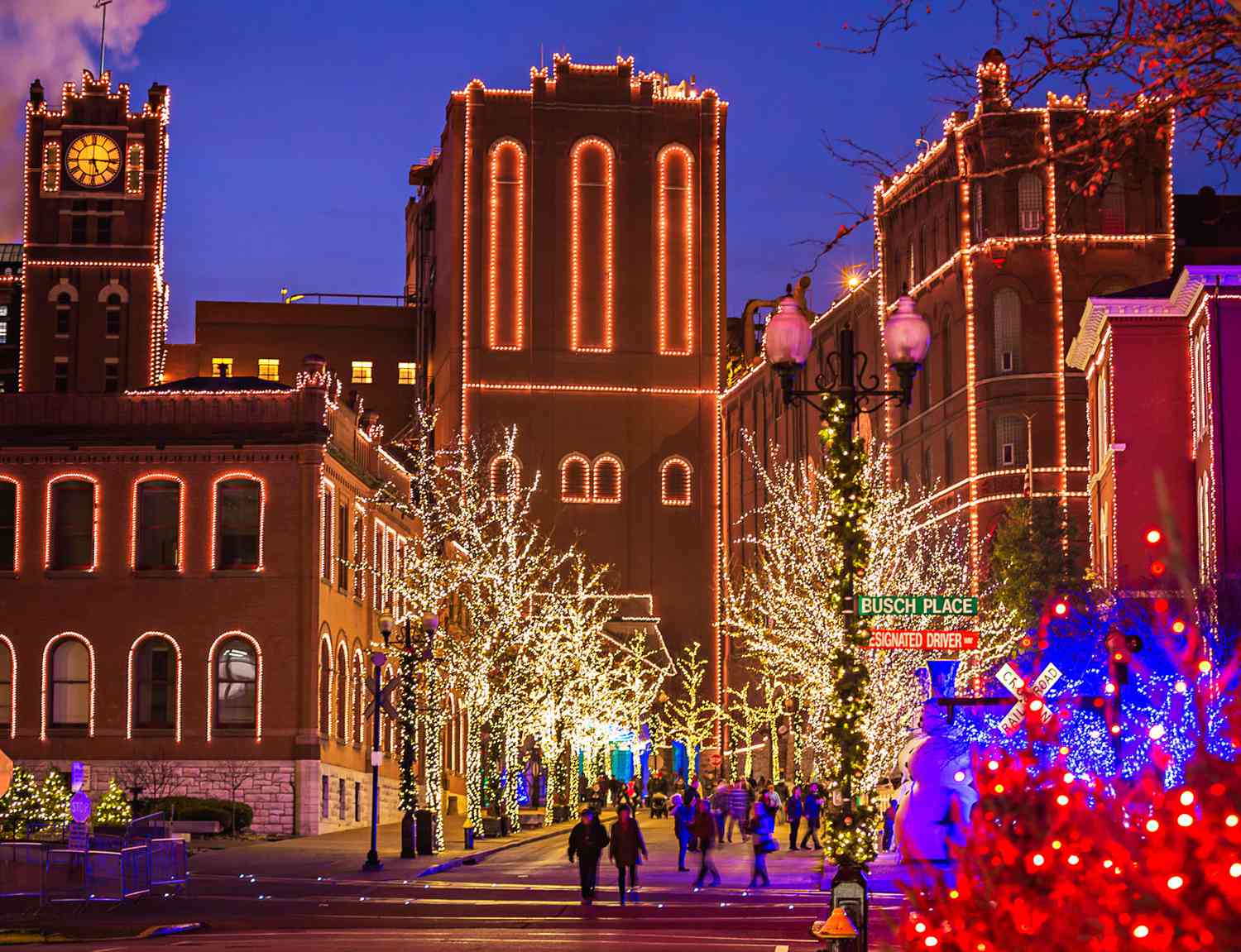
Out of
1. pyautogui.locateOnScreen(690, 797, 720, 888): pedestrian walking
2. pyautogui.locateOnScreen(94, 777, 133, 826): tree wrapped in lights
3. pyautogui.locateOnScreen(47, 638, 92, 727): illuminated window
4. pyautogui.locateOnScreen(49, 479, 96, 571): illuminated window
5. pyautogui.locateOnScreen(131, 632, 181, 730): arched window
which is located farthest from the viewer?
pyautogui.locateOnScreen(49, 479, 96, 571): illuminated window

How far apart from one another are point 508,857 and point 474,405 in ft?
193

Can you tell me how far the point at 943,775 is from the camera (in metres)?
36.3

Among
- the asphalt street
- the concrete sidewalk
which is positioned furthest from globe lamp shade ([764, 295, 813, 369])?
the concrete sidewalk

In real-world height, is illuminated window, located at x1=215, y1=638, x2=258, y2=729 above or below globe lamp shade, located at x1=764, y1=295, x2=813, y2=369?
below

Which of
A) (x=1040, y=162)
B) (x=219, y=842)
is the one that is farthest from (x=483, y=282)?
(x=1040, y=162)

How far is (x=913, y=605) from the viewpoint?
2011cm

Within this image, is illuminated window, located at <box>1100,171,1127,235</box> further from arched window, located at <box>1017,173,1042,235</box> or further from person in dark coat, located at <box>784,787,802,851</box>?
person in dark coat, located at <box>784,787,802,851</box>

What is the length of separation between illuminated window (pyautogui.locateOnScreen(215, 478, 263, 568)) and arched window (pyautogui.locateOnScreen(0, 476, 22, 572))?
20.2 feet

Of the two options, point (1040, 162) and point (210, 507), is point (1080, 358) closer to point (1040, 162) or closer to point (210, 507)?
point (210, 507)

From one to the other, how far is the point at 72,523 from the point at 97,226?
34006 mm

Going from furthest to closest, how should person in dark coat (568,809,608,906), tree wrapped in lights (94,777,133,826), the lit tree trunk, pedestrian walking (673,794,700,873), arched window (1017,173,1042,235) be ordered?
arched window (1017,173,1042,235)
the lit tree trunk
tree wrapped in lights (94,777,133,826)
pedestrian walking (673,794,700,873)
person in dark coat (568,809,608,906)

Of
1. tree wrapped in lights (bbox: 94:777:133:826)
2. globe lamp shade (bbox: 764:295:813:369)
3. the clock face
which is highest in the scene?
the clock face

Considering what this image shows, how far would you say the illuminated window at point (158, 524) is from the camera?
6041 cm

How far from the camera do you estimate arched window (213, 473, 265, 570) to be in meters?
60.4
